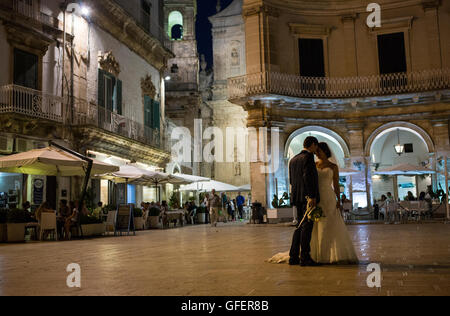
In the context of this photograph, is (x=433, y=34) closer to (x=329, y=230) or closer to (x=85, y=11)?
(x=85, y=11)

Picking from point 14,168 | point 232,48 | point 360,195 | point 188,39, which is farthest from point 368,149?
point 188,39

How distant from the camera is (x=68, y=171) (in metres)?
15.7

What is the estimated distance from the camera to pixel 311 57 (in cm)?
2381

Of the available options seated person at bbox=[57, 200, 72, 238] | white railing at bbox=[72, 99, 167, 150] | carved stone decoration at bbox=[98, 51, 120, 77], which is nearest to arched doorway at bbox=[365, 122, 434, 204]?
white railing at bbox=[72, 99, 167, 150]

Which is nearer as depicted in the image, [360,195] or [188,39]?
[360,195]

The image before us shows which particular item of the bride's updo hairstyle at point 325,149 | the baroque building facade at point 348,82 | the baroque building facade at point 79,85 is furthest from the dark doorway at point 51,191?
the bride's updo hairstyle at point 325,149

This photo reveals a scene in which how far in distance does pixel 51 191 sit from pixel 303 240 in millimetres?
14248

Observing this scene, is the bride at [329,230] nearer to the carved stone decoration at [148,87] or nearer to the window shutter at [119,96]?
the window shutter at [119,96]

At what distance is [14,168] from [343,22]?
53.6 ft

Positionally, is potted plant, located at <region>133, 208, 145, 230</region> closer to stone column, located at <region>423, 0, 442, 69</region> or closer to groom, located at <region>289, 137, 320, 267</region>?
groom, located at <region>289, 137, 320, 267</region>

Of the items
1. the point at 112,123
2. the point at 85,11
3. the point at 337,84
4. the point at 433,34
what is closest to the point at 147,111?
the point at 112,123
